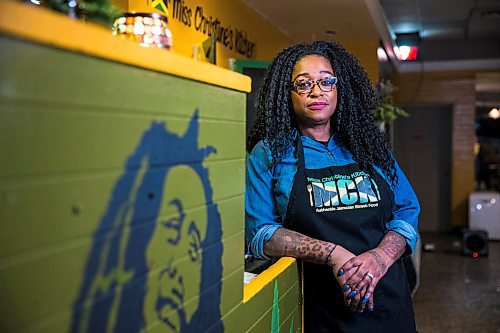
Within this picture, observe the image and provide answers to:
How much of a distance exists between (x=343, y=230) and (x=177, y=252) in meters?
0.83

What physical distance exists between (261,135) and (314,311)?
1.92 feet

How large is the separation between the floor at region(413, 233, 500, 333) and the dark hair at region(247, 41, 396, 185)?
3367 mm

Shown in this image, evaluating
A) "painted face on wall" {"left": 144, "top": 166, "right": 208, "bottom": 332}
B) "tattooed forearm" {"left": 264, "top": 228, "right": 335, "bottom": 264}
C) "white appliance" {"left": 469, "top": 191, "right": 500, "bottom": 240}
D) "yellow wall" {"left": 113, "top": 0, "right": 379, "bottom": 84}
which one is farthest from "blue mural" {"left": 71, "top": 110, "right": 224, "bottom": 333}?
"white appliance" {"left": 469, "top": 191, "right": 500, "bottom": 240}

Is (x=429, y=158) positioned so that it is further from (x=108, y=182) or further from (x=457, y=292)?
(x=108, y=182)

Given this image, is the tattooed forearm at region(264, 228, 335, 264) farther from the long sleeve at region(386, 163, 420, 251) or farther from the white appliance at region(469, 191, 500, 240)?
the white appliance at region(469, 191, 500, 240)

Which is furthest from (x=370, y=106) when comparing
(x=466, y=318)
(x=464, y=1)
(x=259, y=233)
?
(x=464, y=1)

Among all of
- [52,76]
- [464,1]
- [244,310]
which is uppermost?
[464,1]

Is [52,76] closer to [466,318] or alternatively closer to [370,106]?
[370,106]

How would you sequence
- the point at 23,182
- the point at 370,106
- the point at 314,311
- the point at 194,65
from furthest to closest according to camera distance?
the point at 370,106
the point at 314,311
the point at 194,65
the point at 23,182

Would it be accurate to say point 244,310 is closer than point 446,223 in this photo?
Yes

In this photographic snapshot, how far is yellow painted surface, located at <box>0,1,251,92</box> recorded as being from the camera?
0.58 meters

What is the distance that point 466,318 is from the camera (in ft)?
16.4

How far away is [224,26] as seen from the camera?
4688mm

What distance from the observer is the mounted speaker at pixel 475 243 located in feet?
25.8
